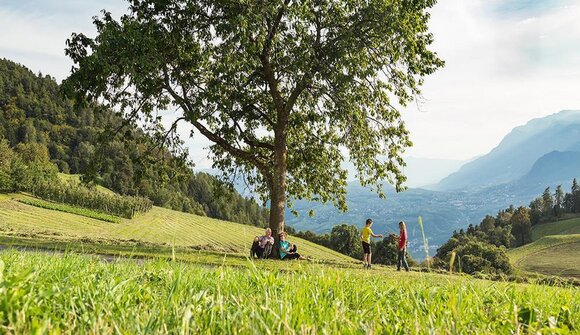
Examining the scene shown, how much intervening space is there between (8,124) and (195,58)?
176m

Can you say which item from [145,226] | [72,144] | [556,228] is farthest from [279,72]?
[72,144]

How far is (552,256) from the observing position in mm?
107688

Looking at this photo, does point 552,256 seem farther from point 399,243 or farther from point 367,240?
point 399,243

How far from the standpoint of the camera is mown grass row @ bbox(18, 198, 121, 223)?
90625mm

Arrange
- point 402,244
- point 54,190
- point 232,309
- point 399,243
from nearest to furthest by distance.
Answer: point 232,309
point 402,244
point 399,243
point 54,190

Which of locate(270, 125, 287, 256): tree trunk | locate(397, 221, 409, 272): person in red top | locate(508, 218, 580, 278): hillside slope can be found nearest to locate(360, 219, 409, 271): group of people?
locate(397, 221, 409, 272): person in red top

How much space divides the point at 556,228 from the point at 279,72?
163m

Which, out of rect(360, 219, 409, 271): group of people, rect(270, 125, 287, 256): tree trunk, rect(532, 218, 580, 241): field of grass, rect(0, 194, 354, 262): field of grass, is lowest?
rect(0, 194, 354, 262): field of grass

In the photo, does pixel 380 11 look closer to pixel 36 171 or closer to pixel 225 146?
pixel 225 146

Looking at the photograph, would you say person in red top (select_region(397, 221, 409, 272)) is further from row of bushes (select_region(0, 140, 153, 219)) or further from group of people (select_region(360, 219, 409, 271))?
row of bushes (select_region(0, 140, 153, 219))

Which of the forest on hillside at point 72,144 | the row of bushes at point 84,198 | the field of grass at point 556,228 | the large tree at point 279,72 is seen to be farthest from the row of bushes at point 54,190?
the field of grass at point 556,228

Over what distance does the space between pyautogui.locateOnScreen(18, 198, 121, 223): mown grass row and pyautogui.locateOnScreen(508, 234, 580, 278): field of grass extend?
8305 centimetres

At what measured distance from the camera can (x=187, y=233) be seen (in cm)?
9831

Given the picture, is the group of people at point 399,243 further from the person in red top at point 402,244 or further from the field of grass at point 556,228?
the field of grass at point 556,228
